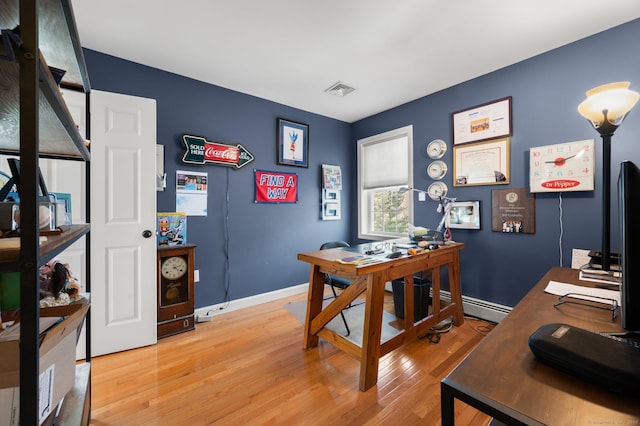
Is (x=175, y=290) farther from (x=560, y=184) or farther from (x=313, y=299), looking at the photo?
(x=560, y=184)

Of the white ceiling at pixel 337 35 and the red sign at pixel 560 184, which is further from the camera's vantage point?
the red sign at pixel 560 184

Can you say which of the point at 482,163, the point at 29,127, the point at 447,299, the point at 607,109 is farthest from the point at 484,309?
the point at 29,127

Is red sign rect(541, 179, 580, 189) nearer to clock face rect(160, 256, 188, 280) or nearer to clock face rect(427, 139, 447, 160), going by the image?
clock face rect(427, 139, 447, 160)

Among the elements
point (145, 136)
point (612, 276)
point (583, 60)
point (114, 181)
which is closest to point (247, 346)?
point (114, 181)

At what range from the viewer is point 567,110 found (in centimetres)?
239

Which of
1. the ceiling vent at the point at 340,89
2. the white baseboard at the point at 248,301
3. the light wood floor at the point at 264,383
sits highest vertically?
the ceiling vent at the point at 340,89

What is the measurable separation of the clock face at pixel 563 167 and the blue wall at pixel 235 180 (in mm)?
2526

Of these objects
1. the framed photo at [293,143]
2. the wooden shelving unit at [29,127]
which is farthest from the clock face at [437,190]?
the wooden shelving unit at [29,127]

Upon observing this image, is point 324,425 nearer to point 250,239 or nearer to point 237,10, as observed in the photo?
point 250,239

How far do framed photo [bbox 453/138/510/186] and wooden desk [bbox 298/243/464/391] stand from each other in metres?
0.83

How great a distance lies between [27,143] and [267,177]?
2922 millimetres

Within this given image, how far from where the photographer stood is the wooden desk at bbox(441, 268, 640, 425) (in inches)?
22.5

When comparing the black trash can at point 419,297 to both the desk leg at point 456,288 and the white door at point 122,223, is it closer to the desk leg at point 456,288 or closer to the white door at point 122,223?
the desk leg at point 456,288

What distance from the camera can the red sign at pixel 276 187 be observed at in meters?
3.44
